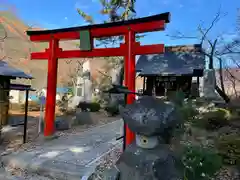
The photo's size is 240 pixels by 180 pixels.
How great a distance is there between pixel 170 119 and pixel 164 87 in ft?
42.2

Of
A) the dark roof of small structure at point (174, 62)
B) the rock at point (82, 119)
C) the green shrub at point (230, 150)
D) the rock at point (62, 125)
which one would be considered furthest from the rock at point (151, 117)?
the dark roof of small structure at point (174, 62)

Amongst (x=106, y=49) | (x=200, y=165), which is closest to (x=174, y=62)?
(x=106, y=49)

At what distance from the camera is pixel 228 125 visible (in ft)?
18.1

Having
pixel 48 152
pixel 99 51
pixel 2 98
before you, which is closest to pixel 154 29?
pixel 99 51

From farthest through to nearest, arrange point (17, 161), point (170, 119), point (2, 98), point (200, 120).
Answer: point (2, 98)
point (200, 120)
point (17, 161)
point (170, 119)

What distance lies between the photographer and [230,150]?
3.77 metres

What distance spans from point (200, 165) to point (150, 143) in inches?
33.1

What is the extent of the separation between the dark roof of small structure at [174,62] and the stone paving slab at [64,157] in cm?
897

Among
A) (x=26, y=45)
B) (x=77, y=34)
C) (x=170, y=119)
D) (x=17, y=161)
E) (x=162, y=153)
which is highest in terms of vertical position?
(x=26, y=45)

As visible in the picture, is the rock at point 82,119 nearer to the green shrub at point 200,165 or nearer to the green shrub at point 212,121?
the green shrub at point 212,121

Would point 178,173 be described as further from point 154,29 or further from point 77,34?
point 77,34

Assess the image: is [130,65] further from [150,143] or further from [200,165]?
[200,165]

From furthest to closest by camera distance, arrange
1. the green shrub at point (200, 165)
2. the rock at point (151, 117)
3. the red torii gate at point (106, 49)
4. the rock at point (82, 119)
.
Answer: the rock at point (82, 119)
the red torii gate at point (106, 49)
the green shrub at point (200, 165)
the rock at point (151, 117)

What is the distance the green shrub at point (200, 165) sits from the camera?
9.53 feet
